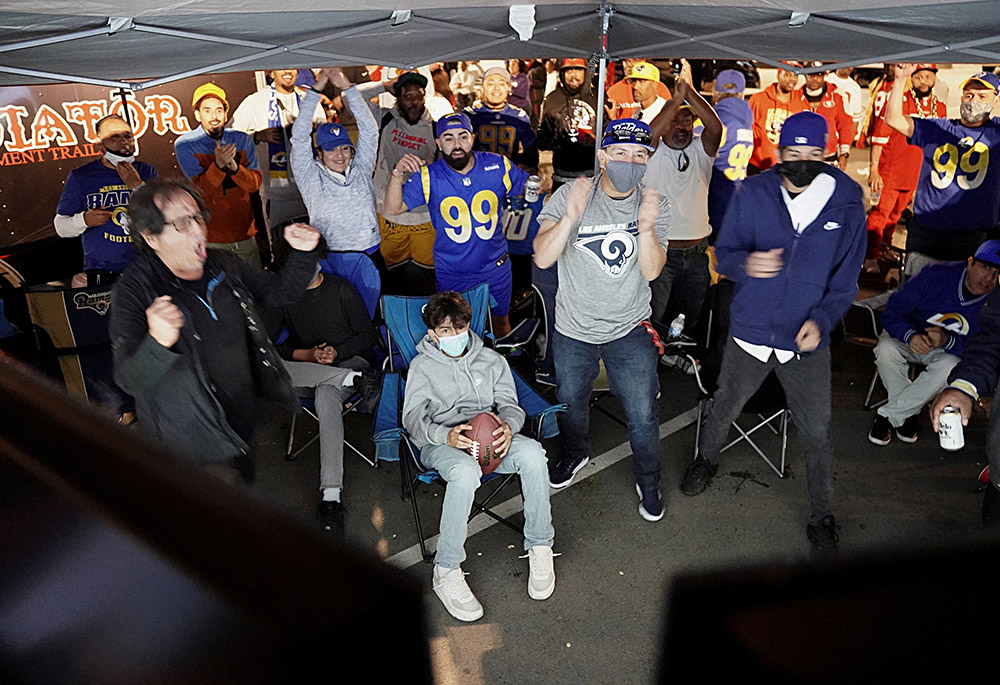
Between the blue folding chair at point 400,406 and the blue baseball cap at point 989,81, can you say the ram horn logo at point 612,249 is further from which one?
the blue baseball cap at point 989,81

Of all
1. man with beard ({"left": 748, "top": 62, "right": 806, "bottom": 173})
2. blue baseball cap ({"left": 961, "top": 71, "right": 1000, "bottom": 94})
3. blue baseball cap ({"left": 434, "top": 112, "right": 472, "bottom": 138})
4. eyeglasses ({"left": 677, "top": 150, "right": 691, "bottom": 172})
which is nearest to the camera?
blue baseball cap ({"left": 434, "top": 112, "right": 472, "bottom": 138})

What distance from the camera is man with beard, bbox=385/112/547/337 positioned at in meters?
4.45

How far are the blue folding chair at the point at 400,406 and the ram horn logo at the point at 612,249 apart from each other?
76cm

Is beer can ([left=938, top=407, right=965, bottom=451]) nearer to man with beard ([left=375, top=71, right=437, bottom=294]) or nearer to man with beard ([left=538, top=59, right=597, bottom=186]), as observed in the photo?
man with beard ([left=538, top=59, right=597, bottom=186])

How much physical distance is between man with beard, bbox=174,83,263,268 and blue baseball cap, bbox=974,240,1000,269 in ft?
15.9

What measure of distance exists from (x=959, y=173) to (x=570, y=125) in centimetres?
309

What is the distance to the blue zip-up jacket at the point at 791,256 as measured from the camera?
3137mm

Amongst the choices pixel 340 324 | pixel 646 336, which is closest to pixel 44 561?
pixel 646 336

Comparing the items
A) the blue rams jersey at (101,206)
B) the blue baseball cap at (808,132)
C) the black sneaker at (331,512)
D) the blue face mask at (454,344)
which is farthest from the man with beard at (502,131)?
the black sneaker at (331,512)

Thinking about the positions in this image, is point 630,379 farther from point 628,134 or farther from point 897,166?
point 897,166

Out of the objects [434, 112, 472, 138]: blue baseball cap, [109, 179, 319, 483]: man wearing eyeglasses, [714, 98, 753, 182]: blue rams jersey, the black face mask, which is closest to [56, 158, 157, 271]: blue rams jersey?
[434, 112, 472, 138]: blue baseball cap

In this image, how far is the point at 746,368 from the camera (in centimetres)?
349

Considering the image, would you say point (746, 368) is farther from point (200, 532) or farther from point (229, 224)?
point (229, 224)

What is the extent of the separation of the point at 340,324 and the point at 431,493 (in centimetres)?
119
